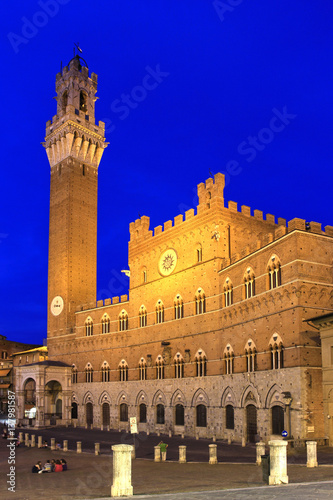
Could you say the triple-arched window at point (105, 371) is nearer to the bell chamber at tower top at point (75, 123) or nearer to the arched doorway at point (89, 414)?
the arched doorway at point (89, 414)

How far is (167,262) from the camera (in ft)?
146

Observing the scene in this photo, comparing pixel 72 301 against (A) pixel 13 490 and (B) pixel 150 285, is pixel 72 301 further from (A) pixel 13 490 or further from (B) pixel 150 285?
(A) pixel 13 490

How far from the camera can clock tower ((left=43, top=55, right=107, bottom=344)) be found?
58875 millimetres

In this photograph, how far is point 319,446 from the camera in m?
26.2

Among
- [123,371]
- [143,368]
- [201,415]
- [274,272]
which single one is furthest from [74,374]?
[274,272]

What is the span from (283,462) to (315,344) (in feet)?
44.5

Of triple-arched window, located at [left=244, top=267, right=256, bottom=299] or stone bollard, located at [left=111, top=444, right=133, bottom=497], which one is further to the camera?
triple-arched window, located at [left=244, top=267, right=256, bottom=299]

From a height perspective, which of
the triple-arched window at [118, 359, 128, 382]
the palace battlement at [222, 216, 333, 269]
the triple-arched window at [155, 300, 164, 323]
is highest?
the palace battlement at [222, 216, 333, 269]

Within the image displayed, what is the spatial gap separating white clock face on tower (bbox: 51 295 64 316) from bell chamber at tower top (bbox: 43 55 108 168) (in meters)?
16.7

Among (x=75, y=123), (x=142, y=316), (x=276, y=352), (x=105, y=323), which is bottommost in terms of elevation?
(x=276, y=352)

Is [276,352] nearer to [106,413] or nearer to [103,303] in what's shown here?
[106,413]

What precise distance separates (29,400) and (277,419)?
37413 millimetres

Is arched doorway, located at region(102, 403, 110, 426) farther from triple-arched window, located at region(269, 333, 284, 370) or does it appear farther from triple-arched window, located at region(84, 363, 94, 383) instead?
triple-arched window, located at region(269, 333, 284, 370)

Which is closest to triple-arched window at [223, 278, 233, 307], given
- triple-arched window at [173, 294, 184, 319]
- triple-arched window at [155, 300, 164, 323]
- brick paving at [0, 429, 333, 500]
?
triple-arched window at [173, 294, 184, 319]
